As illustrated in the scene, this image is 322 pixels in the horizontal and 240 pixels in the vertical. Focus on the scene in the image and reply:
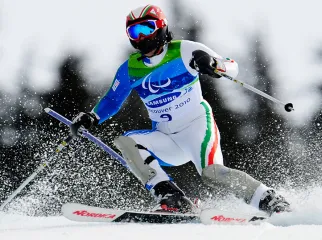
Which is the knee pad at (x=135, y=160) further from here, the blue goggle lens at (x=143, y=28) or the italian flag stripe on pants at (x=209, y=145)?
the blue goggle lens at (x=143, y=28)

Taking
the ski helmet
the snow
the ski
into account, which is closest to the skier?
the ski helmet

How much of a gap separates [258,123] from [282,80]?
2539mm

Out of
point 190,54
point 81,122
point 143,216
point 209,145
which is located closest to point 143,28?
point 190,54

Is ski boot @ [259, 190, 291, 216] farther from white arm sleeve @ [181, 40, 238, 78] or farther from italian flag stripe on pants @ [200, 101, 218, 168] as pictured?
white arm sleeve @ [181, 40, 238, 78]

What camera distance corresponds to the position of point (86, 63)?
78.1 ft

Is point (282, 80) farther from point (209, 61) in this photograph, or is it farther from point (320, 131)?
point (209, 61)

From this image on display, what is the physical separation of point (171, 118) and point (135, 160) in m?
0.54

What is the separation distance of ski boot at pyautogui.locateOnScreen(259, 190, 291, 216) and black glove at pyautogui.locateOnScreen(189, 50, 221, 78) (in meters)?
1.09

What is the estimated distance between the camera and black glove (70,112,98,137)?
230 inches

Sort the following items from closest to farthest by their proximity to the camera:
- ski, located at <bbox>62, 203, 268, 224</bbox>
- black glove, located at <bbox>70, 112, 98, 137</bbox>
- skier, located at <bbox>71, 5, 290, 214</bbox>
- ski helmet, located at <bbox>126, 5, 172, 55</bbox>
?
ski, located at <bbox>62, 203, 268, 224</bbox>, skier, located at <bbox>71, 5, 290, 214</bbox>, ski helmet, located at <bbox>126, 5, 172, 55</bbox>, black glove, located at <bbox>70, 112, 98, 137</bbox>

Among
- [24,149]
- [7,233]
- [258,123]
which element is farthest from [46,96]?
[7,233]

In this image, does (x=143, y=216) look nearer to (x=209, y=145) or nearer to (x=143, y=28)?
(x=209, y=145)

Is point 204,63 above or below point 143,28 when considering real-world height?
below

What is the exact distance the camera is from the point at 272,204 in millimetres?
5191
